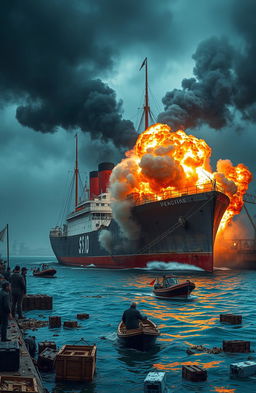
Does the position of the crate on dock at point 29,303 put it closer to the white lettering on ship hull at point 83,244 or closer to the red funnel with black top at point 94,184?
the white lettering on ship hull at point 83,244

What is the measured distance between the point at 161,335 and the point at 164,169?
34880 millimetres

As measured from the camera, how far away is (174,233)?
48125 mm

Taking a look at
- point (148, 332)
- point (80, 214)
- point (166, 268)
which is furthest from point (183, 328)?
point (80, 214)

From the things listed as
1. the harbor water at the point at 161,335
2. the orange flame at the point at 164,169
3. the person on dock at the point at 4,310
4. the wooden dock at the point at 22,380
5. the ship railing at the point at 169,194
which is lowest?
the harbor water at the point at 161,335

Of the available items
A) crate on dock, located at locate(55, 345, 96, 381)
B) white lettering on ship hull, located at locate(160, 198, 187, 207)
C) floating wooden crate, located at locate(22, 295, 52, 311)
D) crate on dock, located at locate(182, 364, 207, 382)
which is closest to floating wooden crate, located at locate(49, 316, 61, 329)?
floating wooden crate, located at locate(22, 295, 52, 311)

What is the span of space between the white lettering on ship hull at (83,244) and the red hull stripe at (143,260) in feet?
5.14

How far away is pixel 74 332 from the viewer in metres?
18.5

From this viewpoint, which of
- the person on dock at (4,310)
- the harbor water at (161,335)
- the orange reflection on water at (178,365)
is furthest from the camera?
the orange reflection on water at (178,365)

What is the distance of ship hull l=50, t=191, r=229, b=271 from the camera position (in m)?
45.3

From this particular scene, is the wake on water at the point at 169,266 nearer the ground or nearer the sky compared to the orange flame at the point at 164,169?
nearer the ground

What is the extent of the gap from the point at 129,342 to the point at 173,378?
363 cm

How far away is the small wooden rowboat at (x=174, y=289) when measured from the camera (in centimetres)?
2611

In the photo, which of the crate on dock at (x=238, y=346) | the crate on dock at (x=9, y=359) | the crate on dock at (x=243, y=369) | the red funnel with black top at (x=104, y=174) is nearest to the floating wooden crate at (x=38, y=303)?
the crate on dock at (x=238, y=346)

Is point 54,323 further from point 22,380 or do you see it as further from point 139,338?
point 22,380
